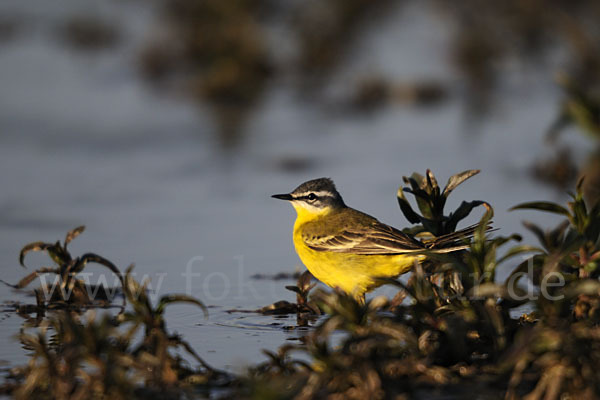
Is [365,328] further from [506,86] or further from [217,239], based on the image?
[506,86]

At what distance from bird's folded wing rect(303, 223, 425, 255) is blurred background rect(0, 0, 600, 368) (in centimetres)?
63

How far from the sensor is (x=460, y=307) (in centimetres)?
575

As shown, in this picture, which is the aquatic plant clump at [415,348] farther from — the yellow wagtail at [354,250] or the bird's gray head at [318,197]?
the bird's gray head at [318,197]

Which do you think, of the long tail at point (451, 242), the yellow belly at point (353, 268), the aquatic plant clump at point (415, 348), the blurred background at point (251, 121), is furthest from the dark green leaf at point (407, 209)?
the blurred background at point (251, 121)

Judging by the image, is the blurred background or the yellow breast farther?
the blurred background

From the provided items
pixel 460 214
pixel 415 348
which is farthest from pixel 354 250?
pixel 415 348

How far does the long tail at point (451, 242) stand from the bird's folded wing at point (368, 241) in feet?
0.66

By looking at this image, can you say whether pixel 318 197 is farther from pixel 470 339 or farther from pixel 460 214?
pixel 470 339

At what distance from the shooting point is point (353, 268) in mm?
7910

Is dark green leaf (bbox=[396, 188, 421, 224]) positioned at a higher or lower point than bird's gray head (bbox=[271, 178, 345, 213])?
lower

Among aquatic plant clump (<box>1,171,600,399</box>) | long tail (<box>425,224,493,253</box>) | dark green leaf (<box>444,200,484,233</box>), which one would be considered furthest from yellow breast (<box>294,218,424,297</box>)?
aquatic plant clump (<box>1,171,600,399</box>)

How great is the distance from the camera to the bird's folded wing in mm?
7539

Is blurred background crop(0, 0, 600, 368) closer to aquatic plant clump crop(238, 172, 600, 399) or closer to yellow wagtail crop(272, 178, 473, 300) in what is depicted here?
yellow wagtail crop(272, 178, 473, 300)

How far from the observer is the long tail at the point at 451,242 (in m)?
6.87
